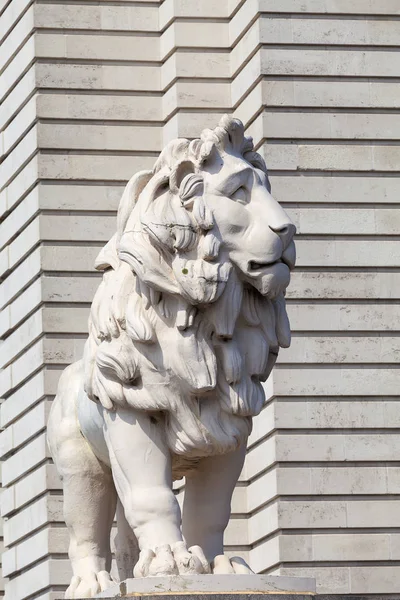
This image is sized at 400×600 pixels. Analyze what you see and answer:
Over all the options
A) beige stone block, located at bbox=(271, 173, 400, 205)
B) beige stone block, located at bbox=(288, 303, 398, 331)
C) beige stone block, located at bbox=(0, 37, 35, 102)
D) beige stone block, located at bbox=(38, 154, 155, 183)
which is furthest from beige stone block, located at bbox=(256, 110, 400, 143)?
beige stone block, located at bbox=(0, 37, 35, 102)

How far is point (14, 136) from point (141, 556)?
11557mm

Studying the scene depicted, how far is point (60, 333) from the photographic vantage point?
2066 centimetres

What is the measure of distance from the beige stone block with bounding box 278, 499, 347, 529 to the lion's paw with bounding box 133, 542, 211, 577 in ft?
27.0

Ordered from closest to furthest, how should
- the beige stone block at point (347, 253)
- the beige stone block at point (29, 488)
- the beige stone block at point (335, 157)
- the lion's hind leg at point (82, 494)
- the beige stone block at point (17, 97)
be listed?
1. the lion's hind leg at point (82, 494)
2. the beige stone block at point (347, 253)
3. the beige stone block at point (335, 157)
4. the beige stone block at point (29, 488)
5. the beige stone block at point (17, 97)

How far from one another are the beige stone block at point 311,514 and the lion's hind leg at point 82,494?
7188 mm

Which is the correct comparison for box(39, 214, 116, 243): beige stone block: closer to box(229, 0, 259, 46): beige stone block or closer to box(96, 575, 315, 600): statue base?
box(229, 0, 259, 46): beige stone block

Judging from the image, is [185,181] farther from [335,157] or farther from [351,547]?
[335,157]

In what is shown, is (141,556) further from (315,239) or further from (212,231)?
(315,239)

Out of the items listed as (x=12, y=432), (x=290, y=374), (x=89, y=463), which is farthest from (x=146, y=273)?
(x=12, y=432)

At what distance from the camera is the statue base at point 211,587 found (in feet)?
34.0

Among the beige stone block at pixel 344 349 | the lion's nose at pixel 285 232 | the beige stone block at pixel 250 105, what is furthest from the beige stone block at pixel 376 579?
the lion's nose at pixel 285 232

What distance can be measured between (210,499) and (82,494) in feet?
2.87

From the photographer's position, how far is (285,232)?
35.7 feet

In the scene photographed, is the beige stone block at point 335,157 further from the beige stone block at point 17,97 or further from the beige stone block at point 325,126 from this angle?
the beige stone block at point 17,97
